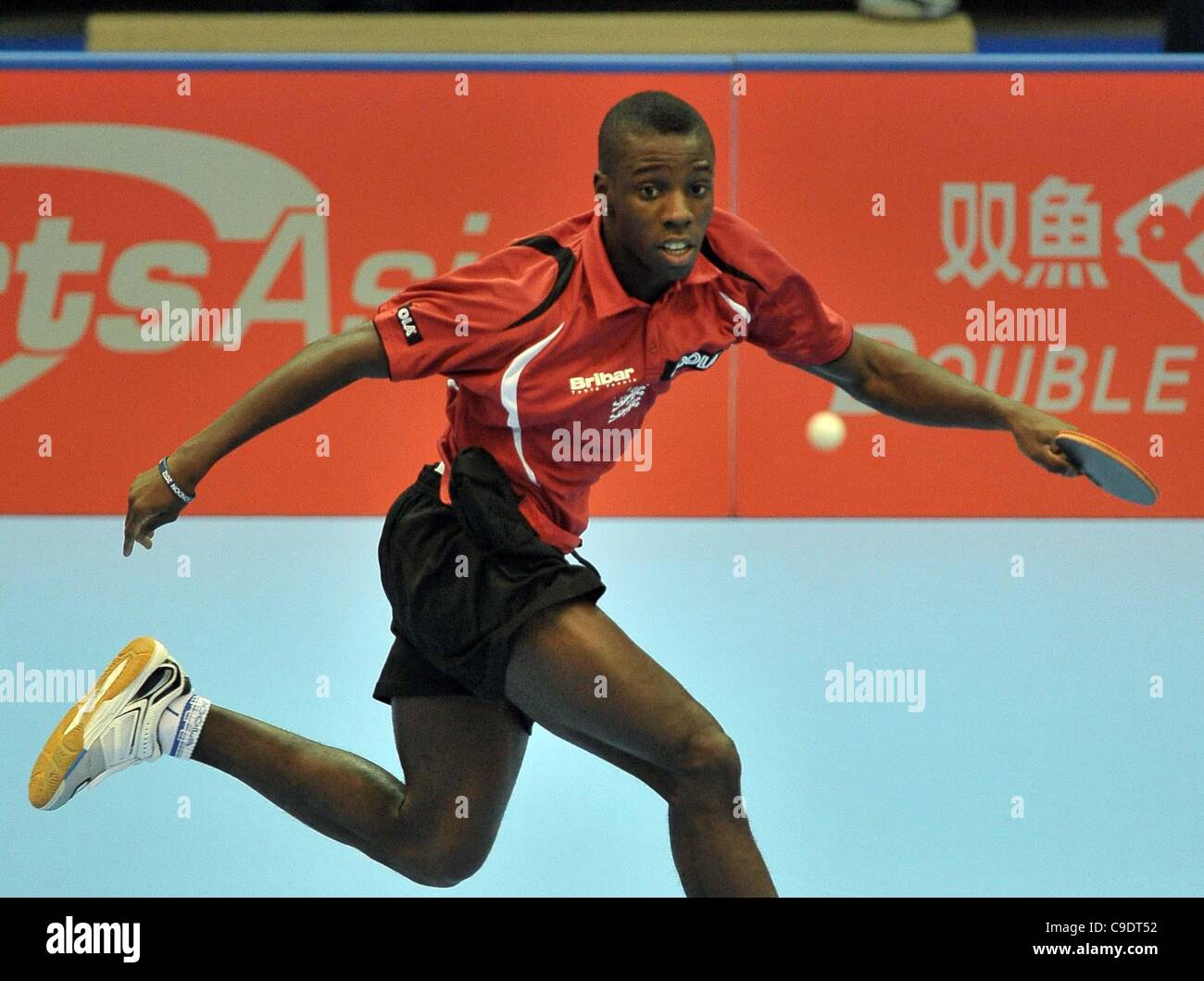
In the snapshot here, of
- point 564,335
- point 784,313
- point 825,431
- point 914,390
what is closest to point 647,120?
point 564,335

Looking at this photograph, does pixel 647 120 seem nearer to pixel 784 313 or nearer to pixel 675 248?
pixel 675 248

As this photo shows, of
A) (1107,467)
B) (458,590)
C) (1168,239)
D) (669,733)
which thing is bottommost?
(669,733)

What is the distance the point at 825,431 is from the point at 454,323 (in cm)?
442

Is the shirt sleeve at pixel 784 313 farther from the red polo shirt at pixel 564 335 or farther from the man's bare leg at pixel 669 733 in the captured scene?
the man's bare leg at pixel 669 733

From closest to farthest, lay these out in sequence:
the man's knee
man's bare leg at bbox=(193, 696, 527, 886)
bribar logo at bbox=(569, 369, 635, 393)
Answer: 1. the man's knee
2. bribar logo at bbox=(569, 369, 635, 393)
3. man's bare leg at bbox=(193, 696, 527, 886)

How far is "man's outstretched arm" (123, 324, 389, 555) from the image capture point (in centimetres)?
321

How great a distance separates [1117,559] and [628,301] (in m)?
4.23

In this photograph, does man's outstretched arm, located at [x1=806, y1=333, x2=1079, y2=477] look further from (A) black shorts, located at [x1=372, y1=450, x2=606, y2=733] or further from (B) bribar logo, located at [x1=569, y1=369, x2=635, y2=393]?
(A) black shorts, located at [x1=372, y1=450, x2=606, y2=733]

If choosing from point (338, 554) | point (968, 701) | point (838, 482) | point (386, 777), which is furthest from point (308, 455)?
point (386, 777)

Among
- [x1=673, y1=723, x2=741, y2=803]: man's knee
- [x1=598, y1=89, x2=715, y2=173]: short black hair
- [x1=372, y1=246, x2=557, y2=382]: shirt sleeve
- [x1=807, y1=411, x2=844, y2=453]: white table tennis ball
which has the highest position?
[x1=598, y1=89, x2=715, y2=173]: short black hair

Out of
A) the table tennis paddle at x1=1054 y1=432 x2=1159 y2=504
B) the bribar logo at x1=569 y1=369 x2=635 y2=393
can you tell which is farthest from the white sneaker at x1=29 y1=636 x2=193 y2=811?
the table tennis paddle at x1=1054 y1=432 x2=1159 y2=504

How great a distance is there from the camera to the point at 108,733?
3.75 metres

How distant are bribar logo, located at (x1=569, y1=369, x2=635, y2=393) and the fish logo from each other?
15.3 feet

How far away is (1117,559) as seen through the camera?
701cm
